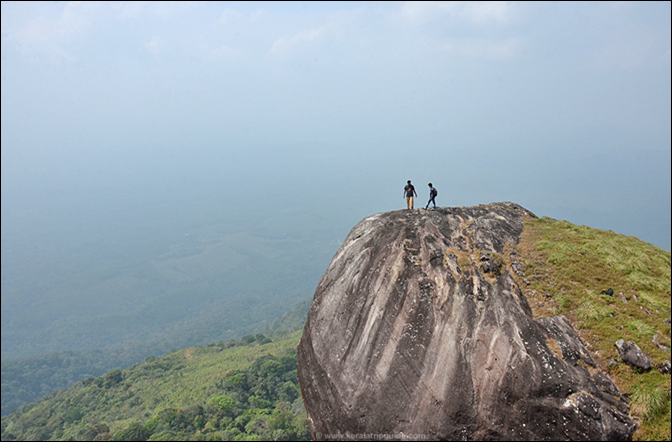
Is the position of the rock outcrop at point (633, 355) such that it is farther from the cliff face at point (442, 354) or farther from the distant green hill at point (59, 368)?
the distant green hill at point (59, 368)

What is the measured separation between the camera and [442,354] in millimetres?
16547

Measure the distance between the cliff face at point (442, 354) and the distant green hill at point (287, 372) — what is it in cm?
110

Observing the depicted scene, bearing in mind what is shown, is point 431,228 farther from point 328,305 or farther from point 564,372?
point 564,372

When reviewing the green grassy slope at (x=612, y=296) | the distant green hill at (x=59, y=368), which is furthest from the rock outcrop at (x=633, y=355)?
the distant green hill at (x=59, y=368)

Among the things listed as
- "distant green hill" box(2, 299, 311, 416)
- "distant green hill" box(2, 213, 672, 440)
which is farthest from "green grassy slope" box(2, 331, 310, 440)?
"distant green hill" box(2, 299, 311, 416)

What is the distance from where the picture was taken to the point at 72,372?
174 metres

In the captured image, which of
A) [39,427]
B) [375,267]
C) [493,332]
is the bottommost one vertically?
[39,427]

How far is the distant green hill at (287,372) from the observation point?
1595cm

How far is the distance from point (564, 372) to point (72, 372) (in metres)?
218

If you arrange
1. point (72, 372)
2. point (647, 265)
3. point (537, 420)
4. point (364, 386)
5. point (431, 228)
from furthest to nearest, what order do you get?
point (72, 372), point (431, 228), point (647, 265), point (364, 386), point (537, 420)

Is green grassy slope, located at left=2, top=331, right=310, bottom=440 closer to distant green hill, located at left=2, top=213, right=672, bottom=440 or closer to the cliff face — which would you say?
distant green hill, located at left=2, top=213, right=672, bottom=440

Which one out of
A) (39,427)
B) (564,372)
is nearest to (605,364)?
(564,372)

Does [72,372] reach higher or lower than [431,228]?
lower

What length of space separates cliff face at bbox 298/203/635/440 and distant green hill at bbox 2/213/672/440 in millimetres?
1097
